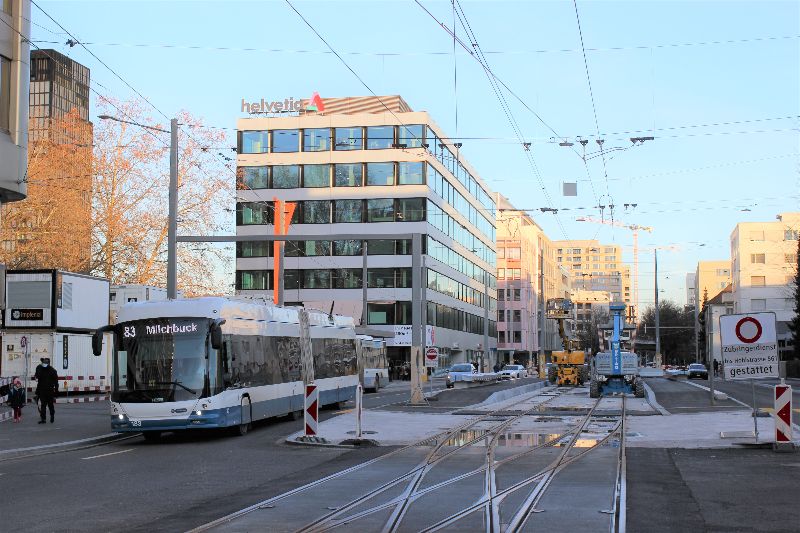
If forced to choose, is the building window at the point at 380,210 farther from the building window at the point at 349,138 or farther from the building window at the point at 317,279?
the building window at the point at 317,279

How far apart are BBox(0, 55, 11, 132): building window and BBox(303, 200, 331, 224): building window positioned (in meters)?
56.4

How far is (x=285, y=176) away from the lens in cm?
8181

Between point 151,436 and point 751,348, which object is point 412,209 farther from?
point 751,348

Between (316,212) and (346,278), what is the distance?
19.5ft

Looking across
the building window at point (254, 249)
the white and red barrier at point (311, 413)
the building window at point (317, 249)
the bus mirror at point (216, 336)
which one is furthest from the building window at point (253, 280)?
the white and red barrier at point (311, 413)

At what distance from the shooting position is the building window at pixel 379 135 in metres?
79.7

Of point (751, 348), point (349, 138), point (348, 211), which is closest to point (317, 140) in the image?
point (349, 138)

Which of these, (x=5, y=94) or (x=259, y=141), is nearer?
(x=5, y=94)

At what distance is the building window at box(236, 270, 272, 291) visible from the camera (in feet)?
271

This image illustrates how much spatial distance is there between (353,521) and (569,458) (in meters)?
7.03

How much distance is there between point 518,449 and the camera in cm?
1809

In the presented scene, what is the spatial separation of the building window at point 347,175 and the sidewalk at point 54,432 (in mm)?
50067

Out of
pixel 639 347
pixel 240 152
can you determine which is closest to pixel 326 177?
pixel 240 152

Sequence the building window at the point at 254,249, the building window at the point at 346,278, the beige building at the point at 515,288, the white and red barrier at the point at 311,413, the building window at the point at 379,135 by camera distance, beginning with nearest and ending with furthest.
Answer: the white and red barrier at the point at 311,413 → the building window at the point at 379,135 → the building window at the point at 346,278 → the building window at the point at 254,249 → the beige building at the point at 515,288
